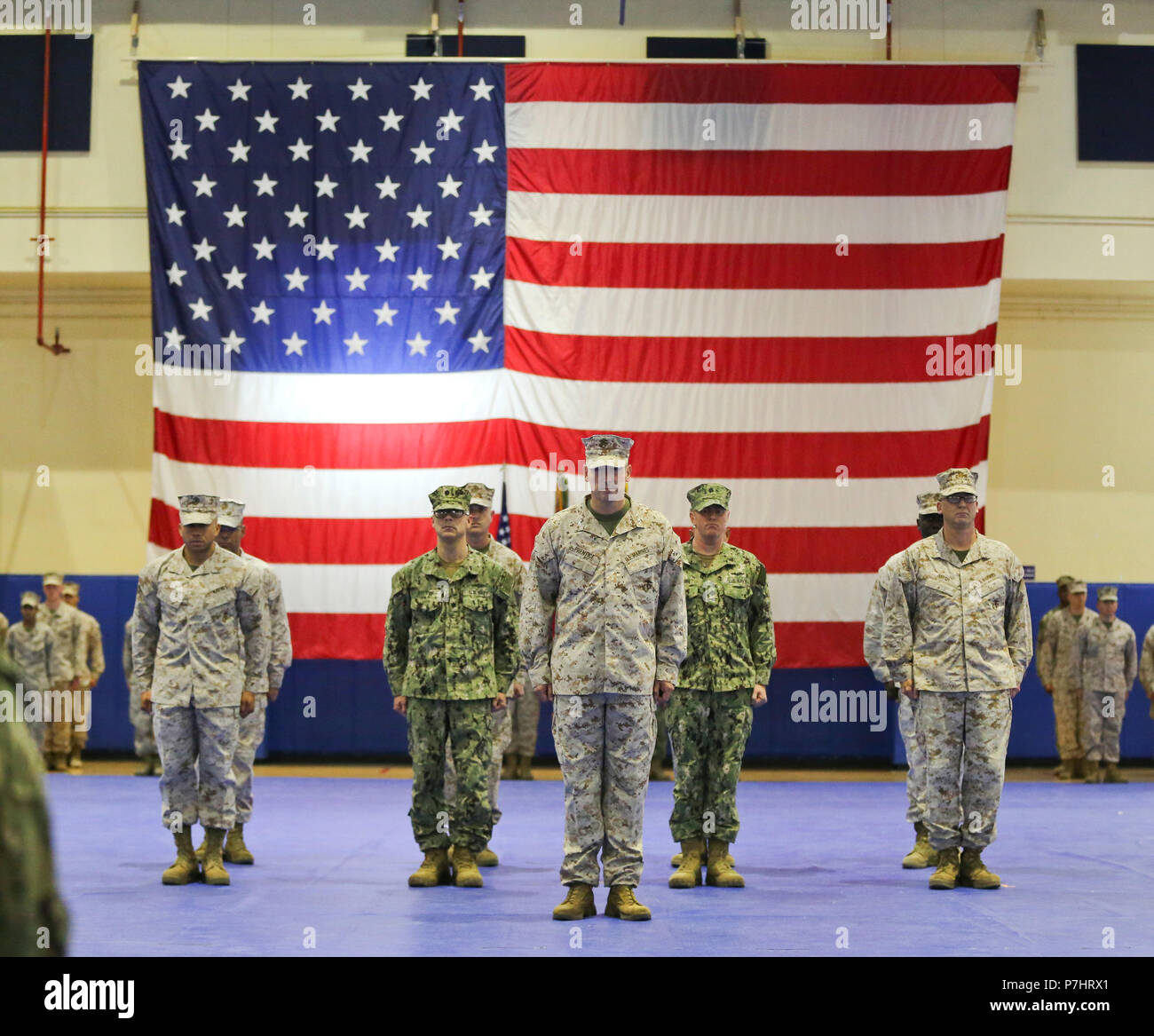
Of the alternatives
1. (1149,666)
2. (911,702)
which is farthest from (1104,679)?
(911,702)

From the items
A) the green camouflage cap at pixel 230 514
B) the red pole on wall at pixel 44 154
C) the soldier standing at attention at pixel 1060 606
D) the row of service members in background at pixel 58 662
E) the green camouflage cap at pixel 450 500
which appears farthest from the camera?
the red pole on wall at pixel 44 154

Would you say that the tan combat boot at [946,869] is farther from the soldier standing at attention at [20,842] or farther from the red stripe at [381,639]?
the soldier standing at attention at [20,842]

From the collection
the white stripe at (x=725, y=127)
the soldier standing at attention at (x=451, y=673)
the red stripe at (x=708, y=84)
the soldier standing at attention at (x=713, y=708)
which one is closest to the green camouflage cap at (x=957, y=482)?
the soldier standing at attention at (x=713, y=708)

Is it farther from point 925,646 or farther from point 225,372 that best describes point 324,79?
point 925,646

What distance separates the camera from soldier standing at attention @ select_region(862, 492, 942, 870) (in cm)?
795

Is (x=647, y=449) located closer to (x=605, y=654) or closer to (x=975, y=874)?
(x=975, y=874)

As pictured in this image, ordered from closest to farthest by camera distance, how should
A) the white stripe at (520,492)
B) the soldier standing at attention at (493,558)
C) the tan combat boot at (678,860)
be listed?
the tan combat boot at (678,860) → the soldier standing at attention at (493,558) → the white stripe at (520,492)

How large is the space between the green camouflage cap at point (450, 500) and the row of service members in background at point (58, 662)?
7603 mm

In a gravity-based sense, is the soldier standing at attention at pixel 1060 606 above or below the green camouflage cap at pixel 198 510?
below

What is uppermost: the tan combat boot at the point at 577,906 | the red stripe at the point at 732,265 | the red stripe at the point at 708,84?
the red stripe at the point at 708,84

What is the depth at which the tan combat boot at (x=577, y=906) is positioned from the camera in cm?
664

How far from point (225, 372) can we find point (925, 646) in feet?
28.1

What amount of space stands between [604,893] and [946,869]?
6.27 ft
